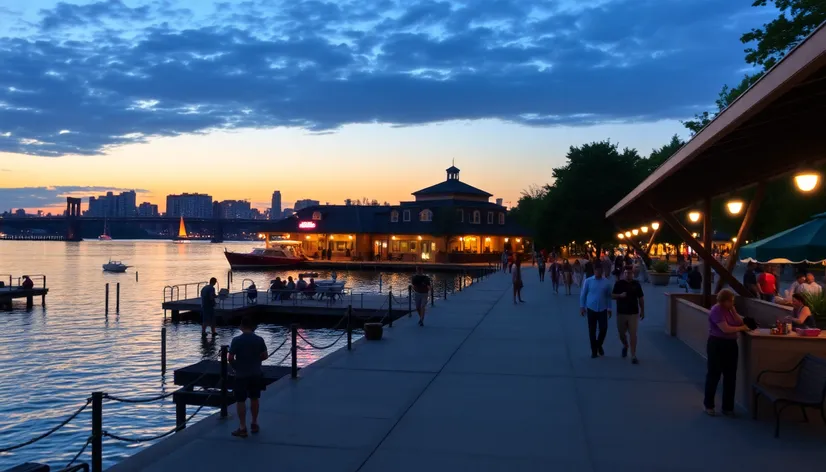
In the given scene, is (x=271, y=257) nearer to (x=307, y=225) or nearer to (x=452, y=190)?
(x=307, y=225)

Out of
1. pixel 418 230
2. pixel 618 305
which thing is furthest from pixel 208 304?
pixel 418 230

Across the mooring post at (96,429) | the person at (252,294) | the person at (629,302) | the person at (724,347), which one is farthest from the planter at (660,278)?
the mooring post at (96,429)

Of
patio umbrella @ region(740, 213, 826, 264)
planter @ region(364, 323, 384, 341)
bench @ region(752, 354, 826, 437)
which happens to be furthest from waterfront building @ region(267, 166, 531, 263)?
bench @ region(752, 354, 826, 437)

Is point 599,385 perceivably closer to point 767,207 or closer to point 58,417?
point 58,417

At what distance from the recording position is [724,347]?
377 inches

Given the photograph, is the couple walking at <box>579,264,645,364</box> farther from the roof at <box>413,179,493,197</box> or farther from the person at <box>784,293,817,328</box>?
the roof at <box>413,179,493,197</box>

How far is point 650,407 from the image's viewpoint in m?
10.2

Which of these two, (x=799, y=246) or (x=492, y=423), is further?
(x=799, y=246)

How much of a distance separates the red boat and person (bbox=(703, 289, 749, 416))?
75.2 meters

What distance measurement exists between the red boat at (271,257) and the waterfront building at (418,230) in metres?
4.07

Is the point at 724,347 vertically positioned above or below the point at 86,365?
above

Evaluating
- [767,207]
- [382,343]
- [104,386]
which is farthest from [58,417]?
[767,207]

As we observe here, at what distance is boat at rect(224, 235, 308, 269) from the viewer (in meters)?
83.5

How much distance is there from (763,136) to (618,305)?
452 centimetres
